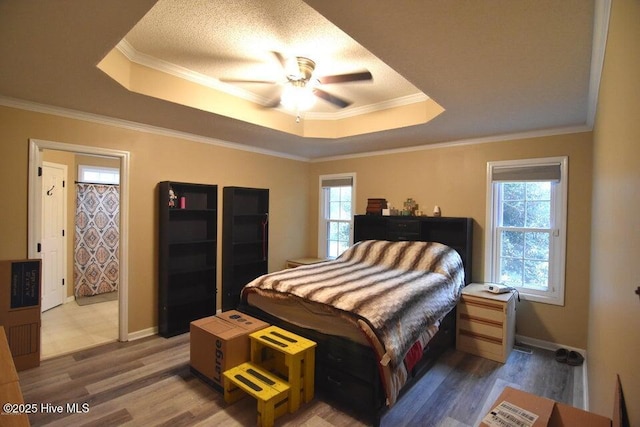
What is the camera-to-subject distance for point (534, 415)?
1.16 metres

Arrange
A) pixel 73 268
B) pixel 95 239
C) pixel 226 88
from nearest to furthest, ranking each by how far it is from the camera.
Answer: pixel 226 88 → pixel 73 268 → pixel 95 239

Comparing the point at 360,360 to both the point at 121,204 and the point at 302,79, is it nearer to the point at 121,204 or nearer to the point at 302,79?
the point at 302,79

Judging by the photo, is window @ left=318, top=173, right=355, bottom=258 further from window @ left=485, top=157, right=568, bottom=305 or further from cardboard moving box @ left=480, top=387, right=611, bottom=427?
cardboard moving box @ left=480, top=387, right=611, bottom=427

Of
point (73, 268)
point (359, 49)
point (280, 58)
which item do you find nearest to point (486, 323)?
point (359, 49)

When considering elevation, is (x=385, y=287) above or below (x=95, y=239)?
below

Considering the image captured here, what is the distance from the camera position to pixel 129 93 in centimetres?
252

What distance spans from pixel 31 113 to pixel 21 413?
2753 mm

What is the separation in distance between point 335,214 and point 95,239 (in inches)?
156

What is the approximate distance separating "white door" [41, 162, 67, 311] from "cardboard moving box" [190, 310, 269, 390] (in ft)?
10.0

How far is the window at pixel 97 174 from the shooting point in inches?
190

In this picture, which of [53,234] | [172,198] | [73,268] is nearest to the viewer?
[172,198]

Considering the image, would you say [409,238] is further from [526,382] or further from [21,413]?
[21,413]

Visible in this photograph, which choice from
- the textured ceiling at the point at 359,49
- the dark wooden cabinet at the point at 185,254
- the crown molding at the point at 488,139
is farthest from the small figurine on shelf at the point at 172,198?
the crown molding at the point at 488,139

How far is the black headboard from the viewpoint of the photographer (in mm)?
3615
